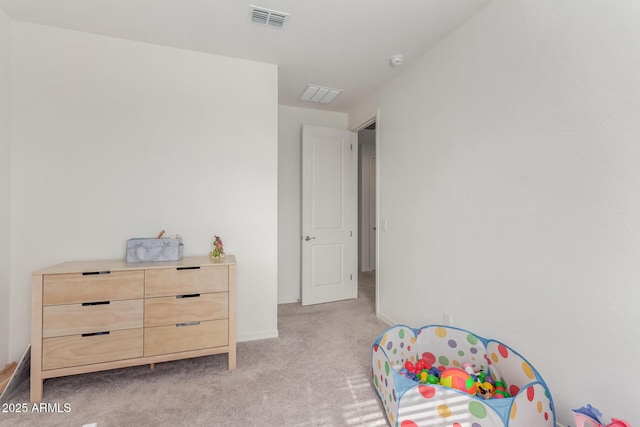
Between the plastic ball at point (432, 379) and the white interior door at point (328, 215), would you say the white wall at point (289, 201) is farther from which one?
the plastic ball at point (432, 379)

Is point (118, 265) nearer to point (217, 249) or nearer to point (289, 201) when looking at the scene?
point (217, 249)

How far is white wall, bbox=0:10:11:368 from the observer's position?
1.92 meters

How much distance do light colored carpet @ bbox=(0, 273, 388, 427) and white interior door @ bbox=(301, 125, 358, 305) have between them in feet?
3.65

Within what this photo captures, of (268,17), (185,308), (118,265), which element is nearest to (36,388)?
(118,265)

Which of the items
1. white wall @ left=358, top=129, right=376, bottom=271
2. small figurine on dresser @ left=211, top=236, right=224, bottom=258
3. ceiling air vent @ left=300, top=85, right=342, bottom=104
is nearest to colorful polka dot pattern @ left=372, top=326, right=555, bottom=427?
small figurine on dresser @ left=211, top=236, right=224, bottom=258

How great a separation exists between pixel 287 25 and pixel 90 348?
101 inches

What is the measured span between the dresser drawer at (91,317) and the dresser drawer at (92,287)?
0.04 meters

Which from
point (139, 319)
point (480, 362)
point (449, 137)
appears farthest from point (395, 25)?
point (139, 319)

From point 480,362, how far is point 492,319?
0.28 meters

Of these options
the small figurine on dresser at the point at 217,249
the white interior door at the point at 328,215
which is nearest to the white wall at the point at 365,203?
the white interior door at the point at 328,215

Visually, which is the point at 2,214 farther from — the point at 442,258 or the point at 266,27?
the point at 442,258

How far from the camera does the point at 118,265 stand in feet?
6.36

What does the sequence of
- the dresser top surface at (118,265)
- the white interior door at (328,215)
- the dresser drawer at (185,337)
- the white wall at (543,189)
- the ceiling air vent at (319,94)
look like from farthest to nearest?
the white interior door at (328,215), the ceiling air vent at (319,94), the dresser drawer at (185,337), the dresser top surface at (118,265), the white wall at (543,189)

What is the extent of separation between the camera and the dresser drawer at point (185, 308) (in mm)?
1889
